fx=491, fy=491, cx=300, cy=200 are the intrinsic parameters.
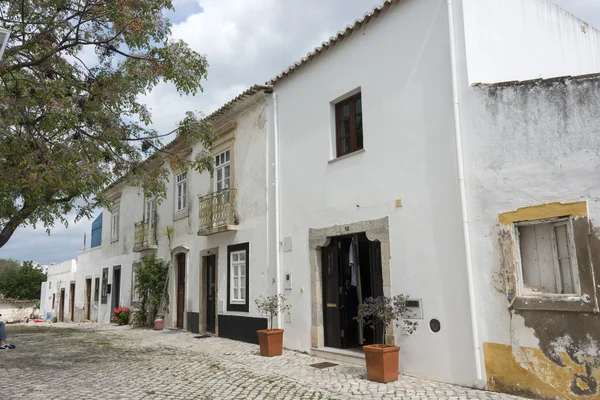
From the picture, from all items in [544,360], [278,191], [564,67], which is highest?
[564,67]

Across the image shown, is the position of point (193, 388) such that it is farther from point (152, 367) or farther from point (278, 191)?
point (278, 191)

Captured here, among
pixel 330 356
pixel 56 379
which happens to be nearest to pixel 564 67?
pixel 330 356

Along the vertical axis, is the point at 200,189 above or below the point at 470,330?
above

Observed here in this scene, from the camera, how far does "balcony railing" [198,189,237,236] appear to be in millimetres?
11883

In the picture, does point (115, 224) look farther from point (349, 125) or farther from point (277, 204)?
point (349, 125)

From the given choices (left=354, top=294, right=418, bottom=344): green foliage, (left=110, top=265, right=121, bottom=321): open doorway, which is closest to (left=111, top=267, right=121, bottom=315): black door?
(left=110, top=265, right=121, bottom=321): open doorway

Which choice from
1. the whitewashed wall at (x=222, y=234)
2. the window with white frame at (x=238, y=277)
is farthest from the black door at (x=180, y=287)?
the window with white frame at (x=238, y=277)

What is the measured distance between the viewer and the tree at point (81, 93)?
288 inches

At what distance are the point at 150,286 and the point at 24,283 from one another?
44.1 meters

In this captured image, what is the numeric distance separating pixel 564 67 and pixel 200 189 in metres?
Answer: 9.17

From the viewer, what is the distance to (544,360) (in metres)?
5.62

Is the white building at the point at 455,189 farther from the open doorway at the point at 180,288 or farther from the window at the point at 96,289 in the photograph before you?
the window at the point at 96,289

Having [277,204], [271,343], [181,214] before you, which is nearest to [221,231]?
[277,204]

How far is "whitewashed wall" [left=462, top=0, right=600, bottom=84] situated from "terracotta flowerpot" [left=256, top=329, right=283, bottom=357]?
5.57 meters
